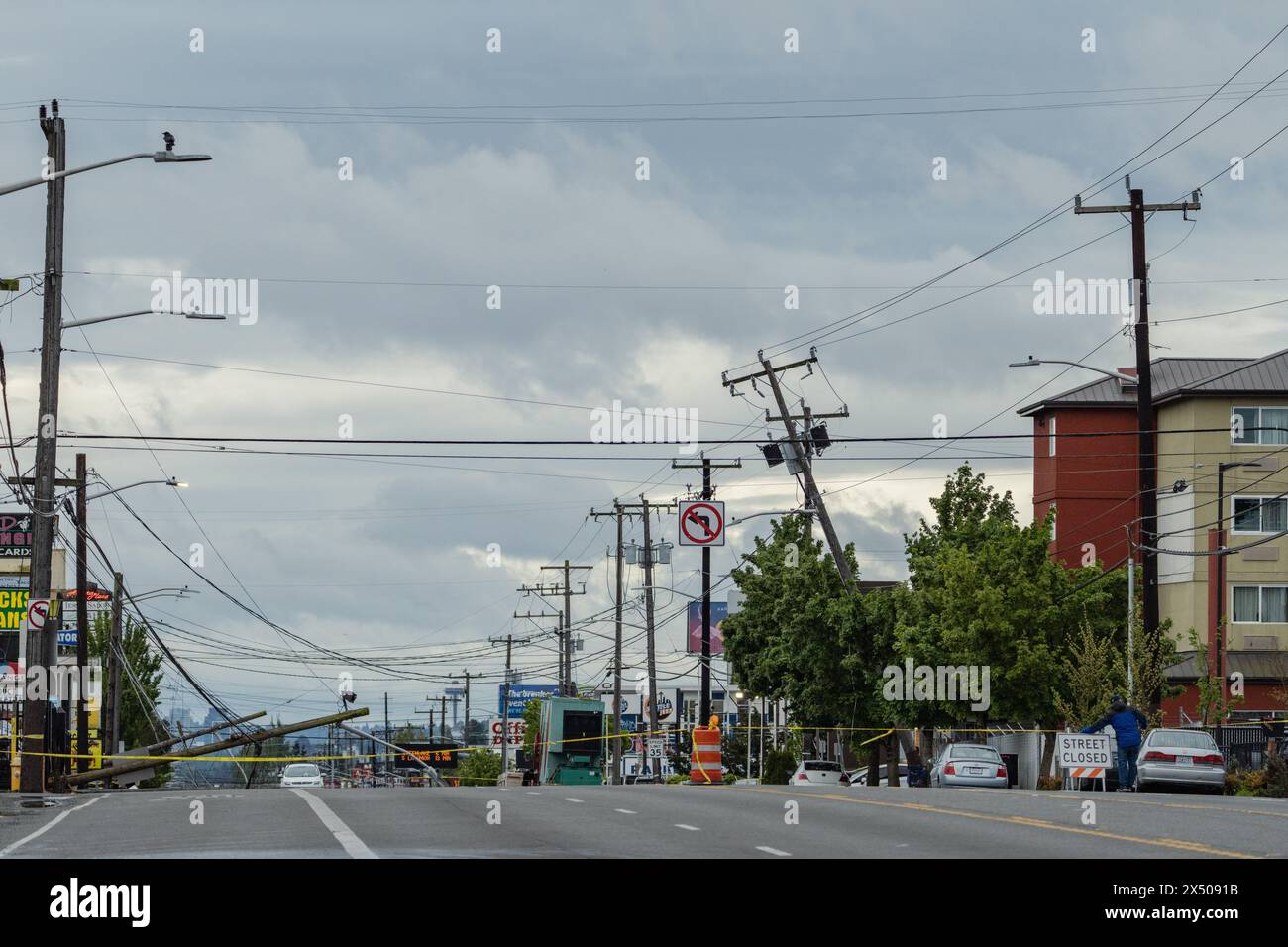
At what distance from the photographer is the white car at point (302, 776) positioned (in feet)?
249

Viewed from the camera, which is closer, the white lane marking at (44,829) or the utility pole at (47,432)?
the white lane marking at (44,829)

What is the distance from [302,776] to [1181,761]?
1933 inches

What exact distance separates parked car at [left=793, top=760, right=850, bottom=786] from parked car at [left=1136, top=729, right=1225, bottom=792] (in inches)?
714

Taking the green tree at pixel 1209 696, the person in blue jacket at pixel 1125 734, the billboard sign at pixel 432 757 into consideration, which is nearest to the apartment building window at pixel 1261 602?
the green tree at pixel 1209 696

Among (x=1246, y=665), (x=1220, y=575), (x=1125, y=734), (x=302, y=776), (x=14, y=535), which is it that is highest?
(x=14, y=535)

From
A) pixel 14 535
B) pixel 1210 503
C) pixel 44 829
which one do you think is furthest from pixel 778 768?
pixel 14 535

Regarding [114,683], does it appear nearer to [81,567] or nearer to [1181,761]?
[81,567]

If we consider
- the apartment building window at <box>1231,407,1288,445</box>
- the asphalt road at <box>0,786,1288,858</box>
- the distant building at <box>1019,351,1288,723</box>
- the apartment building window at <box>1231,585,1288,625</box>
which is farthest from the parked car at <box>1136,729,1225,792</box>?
the apartment building window at <box>1231,407,1288,445</box>

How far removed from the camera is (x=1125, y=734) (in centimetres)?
3331

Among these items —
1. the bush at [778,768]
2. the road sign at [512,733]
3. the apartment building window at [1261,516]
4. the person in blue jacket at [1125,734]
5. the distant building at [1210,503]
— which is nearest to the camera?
the person in blue jacket at [1125,734]

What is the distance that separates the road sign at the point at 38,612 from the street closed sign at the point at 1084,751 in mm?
20390

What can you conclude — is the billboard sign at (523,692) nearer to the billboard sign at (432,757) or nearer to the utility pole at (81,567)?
the billboard sign at (432,757)

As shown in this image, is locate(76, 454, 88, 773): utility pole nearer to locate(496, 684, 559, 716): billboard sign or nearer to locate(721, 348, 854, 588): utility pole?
locate(721, 348, 854, 588): utility pole
